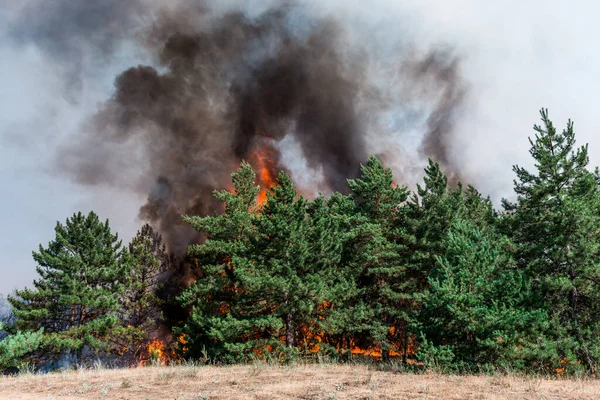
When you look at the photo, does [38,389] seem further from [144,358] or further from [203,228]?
[144,358]

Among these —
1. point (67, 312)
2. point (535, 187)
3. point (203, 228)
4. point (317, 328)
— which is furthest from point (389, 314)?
point (67, 312)

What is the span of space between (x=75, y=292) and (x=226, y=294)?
38.5 ft

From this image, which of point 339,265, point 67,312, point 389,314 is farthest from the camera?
point 67,312

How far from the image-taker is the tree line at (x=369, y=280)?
1556 cm

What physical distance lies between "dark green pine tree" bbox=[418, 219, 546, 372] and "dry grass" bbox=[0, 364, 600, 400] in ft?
6.07

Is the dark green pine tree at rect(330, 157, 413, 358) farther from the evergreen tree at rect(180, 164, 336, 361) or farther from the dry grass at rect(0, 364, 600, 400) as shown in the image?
the dry grass at rect(0, 364, 600, 400)

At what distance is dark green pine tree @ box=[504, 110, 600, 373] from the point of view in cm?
1728

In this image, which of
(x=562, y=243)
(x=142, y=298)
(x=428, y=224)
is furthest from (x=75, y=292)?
(x=562, y=243)

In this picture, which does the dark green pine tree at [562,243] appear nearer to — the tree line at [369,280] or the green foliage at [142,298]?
the tree line at [369,280]

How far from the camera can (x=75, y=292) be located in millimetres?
28391

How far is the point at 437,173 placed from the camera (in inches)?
1139

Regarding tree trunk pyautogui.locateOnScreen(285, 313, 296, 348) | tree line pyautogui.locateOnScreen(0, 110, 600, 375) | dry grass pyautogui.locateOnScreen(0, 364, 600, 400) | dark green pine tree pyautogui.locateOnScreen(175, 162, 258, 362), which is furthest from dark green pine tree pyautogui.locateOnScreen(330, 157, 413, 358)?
dry grass pyautogui.locateOnScreen(0, 364, 600, 400)

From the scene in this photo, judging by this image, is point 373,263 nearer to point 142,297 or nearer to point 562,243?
point 562,243

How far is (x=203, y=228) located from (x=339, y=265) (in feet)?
41.0
